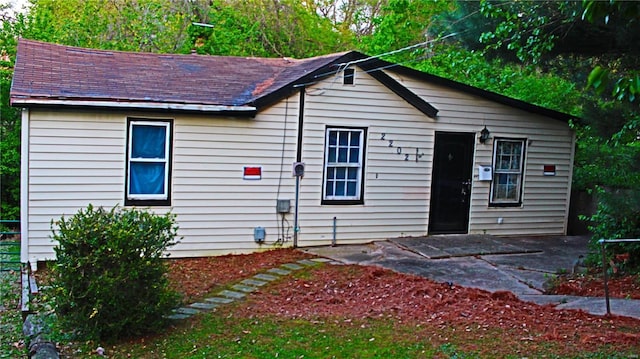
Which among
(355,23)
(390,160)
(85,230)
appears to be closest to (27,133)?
(85,230)

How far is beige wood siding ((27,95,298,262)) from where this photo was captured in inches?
365

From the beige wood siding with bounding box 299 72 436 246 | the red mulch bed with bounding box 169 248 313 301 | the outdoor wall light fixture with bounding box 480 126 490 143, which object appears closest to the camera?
the red mulch bed with bounding box 169 248 313 301

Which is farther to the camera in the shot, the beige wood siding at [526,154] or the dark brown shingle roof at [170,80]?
the beige wood siding at [526,154]

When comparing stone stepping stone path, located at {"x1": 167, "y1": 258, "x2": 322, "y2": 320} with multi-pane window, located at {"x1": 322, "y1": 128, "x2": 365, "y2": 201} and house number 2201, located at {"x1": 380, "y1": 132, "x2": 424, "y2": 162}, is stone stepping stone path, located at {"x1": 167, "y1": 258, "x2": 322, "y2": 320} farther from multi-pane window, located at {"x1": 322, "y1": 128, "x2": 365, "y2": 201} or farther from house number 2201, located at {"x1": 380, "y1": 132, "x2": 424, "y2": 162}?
house number 2201, located at {"x1": 380, "y1": 132, "x2": 424, "y2": 162}

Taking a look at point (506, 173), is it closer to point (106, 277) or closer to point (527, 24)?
point (527, 24)

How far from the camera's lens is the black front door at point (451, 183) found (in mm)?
11875

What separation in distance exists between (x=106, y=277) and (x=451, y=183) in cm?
763

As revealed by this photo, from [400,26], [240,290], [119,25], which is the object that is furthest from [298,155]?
[119,25]

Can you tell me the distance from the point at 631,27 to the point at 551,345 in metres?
4.07

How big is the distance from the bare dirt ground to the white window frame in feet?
13.5

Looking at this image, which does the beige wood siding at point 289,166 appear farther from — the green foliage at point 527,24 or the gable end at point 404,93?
the green foliage at point 527,24

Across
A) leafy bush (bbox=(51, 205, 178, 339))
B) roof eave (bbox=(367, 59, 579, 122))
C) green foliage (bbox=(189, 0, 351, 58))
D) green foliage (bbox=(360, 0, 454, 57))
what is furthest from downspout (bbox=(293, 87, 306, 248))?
green foliage (bbox=(189, 0, 351, 58))

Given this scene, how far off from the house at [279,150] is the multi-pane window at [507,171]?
3cm

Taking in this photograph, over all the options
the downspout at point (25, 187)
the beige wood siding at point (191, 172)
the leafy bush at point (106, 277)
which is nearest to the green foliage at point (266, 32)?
the beige wood siding at point (191, 172)
